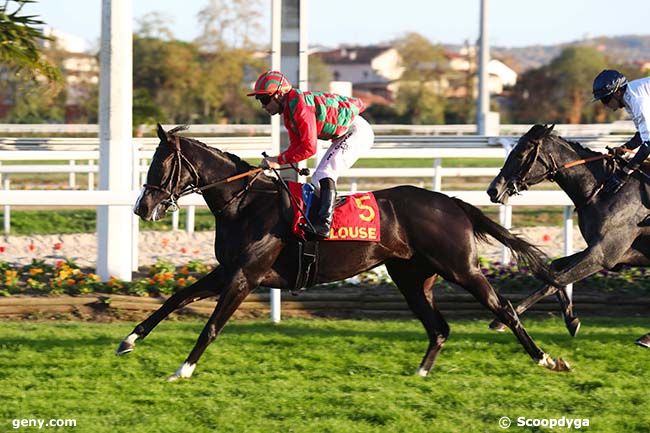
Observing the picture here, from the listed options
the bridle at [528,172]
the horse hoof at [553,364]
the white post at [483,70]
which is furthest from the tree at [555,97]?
the horse hoof at [553,364]

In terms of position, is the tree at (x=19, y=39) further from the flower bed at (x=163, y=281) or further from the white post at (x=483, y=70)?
the white post at (x=483, y=70)

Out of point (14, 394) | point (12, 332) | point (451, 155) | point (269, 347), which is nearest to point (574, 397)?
point (269, 347)

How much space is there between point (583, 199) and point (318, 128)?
1747 mm

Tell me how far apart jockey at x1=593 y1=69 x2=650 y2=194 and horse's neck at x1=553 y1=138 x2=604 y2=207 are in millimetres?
84

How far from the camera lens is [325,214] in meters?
5.80

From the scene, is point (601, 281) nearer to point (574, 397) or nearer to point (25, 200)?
point (574, 397)

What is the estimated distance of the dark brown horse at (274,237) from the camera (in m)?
5.80

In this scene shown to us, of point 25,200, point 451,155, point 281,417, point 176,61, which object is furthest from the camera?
point 176,61

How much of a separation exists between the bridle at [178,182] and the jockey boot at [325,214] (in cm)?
40

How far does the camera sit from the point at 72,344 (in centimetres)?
640

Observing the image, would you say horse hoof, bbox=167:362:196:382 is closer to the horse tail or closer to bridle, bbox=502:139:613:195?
the horse tail

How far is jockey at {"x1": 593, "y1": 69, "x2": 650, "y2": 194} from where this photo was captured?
6.49 m

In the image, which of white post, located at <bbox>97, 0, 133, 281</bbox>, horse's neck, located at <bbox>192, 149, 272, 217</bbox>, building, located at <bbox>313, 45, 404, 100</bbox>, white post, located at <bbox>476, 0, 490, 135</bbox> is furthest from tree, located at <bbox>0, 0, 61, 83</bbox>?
building, located at <bbox>313, 45, 404, 100</bbox>

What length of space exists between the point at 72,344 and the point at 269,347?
1.12 metres
